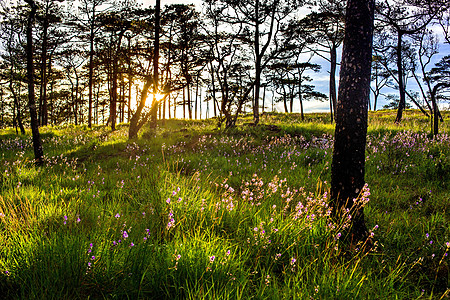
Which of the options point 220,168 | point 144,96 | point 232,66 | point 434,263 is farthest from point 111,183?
point 232,66

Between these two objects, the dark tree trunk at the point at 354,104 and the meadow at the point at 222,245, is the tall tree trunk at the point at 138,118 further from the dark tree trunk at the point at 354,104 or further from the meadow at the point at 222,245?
the dark tree trunk at the point at 354,104

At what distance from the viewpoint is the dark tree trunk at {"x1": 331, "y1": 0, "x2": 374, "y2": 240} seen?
3.14 meters

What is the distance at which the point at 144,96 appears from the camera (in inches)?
510

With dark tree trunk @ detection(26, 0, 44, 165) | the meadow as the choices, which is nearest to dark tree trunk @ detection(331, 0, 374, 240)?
the meadow

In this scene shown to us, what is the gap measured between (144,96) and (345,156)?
1171 cm

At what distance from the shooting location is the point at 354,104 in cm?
318

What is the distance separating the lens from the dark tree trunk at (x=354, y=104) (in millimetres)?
3137

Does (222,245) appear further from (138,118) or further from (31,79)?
(138,118)

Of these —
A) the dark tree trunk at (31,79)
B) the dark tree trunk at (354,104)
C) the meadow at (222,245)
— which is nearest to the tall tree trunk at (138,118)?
the dark tree trunk at (31,79)

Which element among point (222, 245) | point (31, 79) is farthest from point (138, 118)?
point (222, 245)

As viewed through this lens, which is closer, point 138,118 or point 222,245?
point 222,245

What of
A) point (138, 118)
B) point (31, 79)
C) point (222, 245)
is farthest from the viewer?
point (138, 118)

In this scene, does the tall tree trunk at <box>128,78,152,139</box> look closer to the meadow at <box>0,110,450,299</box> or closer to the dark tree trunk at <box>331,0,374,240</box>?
the meadow at <box>0,110,450,299</box>

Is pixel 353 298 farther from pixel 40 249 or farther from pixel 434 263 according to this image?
pixel 40 249
